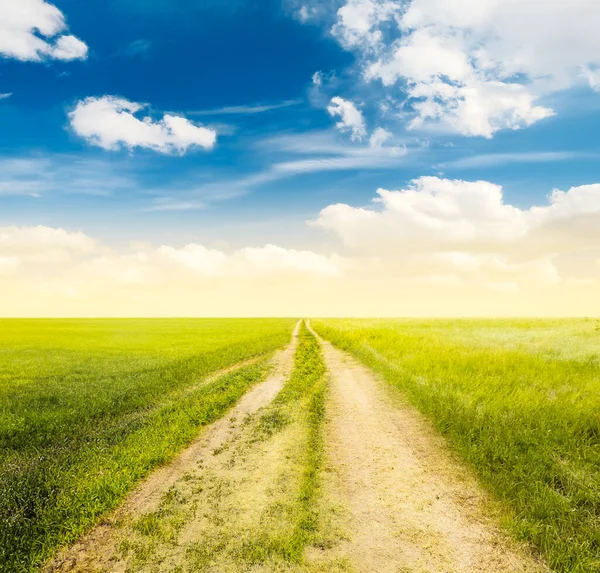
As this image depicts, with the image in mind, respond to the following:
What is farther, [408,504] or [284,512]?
[408,504]

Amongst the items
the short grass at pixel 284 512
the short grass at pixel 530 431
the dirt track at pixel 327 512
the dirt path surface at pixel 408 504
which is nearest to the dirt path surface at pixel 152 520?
the dirt track at pixel 327 512

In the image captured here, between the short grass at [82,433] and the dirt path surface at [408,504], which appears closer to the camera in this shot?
the dirt path surface at [408,504]

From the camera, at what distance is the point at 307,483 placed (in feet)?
23.5

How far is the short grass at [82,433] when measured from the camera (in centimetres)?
615

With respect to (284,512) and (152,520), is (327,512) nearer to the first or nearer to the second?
(284,512)

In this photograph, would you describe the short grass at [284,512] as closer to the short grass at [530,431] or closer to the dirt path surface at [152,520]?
the dirt path surface at [152,520]

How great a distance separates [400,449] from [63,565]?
6.93m

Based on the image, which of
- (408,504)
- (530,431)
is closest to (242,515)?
(408,504)

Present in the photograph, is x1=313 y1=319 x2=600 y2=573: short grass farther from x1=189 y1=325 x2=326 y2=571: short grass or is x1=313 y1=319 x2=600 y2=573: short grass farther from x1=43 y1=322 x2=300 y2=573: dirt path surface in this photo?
x1=43 y1=322 x2=300 y2=573: dirt path surface

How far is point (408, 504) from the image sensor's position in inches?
263

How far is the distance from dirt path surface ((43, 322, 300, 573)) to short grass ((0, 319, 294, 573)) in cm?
32

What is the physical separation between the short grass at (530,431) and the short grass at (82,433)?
7.07 meters

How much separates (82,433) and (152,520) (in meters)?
6.08

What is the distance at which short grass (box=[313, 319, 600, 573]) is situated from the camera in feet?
19.6
